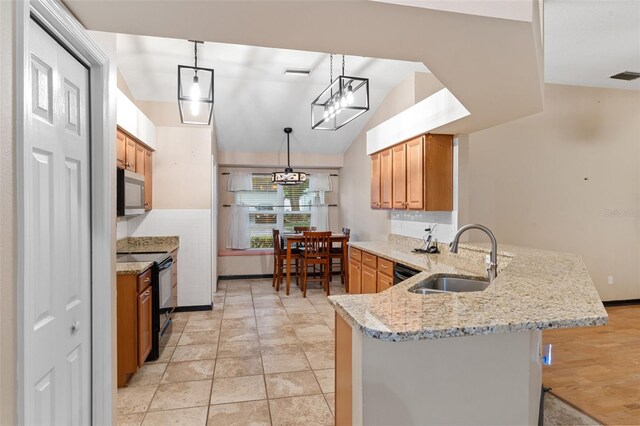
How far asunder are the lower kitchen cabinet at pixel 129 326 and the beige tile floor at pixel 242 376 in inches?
6.1

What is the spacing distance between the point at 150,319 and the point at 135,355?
421mm

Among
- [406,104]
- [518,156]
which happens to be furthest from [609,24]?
[406,104]

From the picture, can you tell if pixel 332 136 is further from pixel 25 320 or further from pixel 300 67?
A: pixel 25 320

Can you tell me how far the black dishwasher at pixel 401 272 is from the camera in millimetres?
3263

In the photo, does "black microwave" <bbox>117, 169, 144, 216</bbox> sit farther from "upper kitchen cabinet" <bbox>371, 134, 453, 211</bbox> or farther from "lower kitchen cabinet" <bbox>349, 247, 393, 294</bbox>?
"upper kitchen cabinet" <bbox>371, 134, 453, 211</bbox>

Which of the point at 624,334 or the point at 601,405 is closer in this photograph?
the point at 601,405

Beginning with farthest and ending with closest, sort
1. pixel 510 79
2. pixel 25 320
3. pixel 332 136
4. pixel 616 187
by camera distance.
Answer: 1. pixel 332 136
2. pixel 616 187
3. pixel 510 79
4. pixel 25 320

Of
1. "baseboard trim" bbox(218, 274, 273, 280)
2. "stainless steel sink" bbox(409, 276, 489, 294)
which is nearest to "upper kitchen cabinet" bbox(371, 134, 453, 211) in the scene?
"stainless steel sink" bbox(409, 276, 489, 294)

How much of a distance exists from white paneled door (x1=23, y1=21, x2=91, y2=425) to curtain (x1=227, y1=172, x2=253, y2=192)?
5.57 meters

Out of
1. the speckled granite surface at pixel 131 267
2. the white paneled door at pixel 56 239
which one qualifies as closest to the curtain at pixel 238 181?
the speckled granite surface at pixel 131 267

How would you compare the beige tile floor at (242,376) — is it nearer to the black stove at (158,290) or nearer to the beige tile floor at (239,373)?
the beige tile floor at (239,373)

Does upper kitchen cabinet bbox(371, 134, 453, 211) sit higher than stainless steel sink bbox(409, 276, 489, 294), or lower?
higher

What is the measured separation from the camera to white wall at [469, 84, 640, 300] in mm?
4531

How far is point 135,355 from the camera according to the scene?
2.85 m
